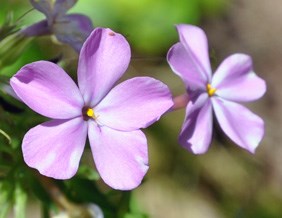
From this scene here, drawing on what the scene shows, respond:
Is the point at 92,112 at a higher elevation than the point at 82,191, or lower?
higher

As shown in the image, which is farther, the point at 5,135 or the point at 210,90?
the point at 210,90

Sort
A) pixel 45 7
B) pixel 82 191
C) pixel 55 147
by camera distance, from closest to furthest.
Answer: pixel 55 147 → pixel 45 7 → pixel 82 191

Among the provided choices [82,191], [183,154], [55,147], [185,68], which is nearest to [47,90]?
[55,147]

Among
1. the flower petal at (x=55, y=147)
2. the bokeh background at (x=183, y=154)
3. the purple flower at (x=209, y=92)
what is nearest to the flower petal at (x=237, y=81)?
the purple flower at (x=209, y=92)

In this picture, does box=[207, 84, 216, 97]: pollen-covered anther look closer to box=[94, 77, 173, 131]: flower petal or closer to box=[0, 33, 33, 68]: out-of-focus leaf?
box=[94, 77, 173, 131]: flower petal

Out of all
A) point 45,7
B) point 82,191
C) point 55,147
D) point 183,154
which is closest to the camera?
point 55,147

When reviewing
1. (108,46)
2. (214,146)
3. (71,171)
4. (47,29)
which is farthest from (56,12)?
(214,146)

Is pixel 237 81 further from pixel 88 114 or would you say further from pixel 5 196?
pixel 5 196
